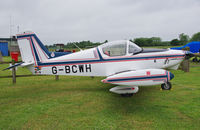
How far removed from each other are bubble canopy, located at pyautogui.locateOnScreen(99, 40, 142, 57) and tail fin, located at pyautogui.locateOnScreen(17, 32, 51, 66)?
2768 mm

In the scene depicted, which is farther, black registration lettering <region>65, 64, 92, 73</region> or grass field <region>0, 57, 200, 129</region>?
black registration lettering <region>65, 64, 92, 73</region>

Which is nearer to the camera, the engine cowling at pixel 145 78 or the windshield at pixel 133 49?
the engine cowling at pixel 145 78

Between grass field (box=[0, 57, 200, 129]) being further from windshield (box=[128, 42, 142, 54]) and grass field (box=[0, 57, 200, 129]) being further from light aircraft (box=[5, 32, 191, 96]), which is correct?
windshield (box=[128, 42, 142, 54])

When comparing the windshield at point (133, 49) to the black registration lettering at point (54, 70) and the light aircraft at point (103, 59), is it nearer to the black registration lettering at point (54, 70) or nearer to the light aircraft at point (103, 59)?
the light aircraft at point (103, 59)

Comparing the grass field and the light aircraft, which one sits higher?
the light aircraft

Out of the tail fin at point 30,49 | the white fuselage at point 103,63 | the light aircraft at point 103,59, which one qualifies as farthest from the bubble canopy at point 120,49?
the tail fin at point 30,49

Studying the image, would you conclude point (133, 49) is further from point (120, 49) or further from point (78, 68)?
point (78, 68)

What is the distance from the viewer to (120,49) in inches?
221

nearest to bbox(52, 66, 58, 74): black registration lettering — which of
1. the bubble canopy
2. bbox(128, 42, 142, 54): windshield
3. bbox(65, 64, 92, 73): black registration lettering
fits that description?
bbox(65, 64, 92, 73): black registration lettering

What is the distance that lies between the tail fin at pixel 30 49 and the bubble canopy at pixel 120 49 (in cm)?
277

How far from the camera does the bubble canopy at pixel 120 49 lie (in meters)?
5.57

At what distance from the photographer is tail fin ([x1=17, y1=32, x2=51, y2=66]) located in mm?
6199

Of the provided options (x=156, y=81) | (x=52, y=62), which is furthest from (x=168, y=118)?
(x=52, y=62)

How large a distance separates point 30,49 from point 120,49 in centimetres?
402
